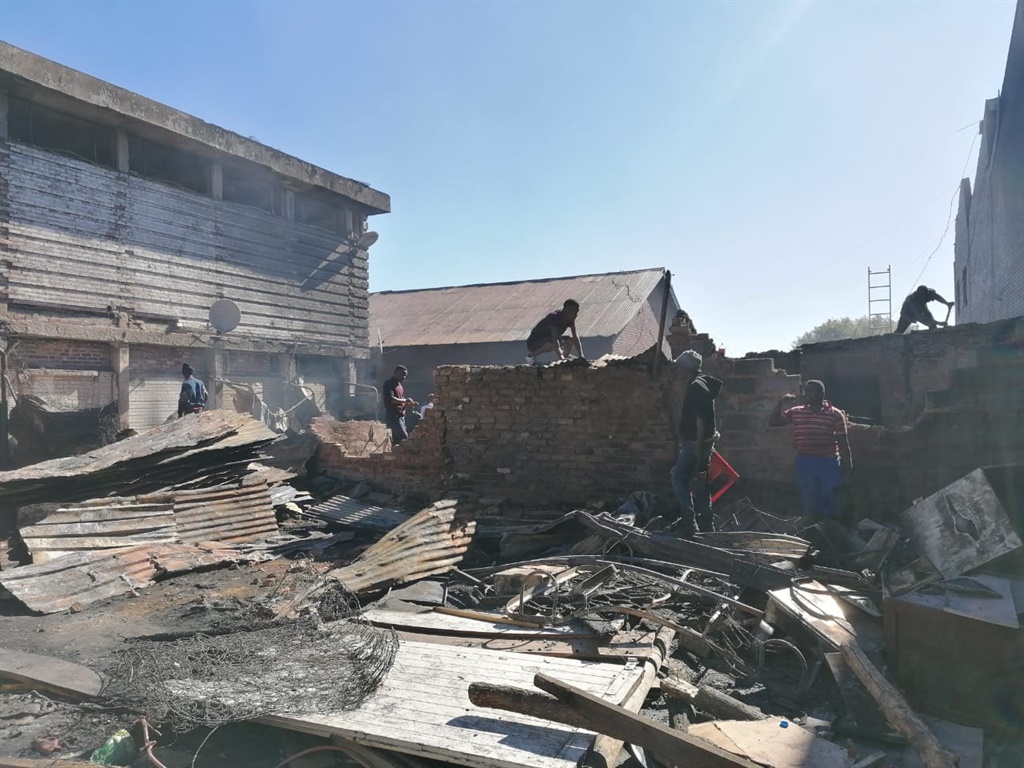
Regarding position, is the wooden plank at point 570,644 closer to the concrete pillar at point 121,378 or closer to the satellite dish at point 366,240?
the concrete pillar at point 121,378

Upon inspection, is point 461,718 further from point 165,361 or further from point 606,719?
point 165,361

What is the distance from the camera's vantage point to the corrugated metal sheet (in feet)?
35.3

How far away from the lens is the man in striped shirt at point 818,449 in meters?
6.13

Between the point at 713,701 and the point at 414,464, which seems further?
the point at 414,464

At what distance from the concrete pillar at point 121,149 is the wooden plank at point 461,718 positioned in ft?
38.2

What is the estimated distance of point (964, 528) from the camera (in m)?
4.56

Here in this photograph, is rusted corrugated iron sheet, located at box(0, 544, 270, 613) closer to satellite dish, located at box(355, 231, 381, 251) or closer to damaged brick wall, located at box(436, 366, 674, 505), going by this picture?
damaged brick wall, located at box(436, 366, 674, 505)

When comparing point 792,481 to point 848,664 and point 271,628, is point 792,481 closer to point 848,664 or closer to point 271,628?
point 848,664

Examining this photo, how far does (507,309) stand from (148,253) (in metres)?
11.6

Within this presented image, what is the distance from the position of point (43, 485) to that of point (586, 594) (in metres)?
5.55

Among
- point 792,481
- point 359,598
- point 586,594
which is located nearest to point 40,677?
point 359,598

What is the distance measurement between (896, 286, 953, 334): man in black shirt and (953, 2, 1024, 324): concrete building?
3.39ft

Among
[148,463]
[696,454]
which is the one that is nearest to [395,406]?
[148,463]

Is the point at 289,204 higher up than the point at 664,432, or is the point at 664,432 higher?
the point at 289,204
